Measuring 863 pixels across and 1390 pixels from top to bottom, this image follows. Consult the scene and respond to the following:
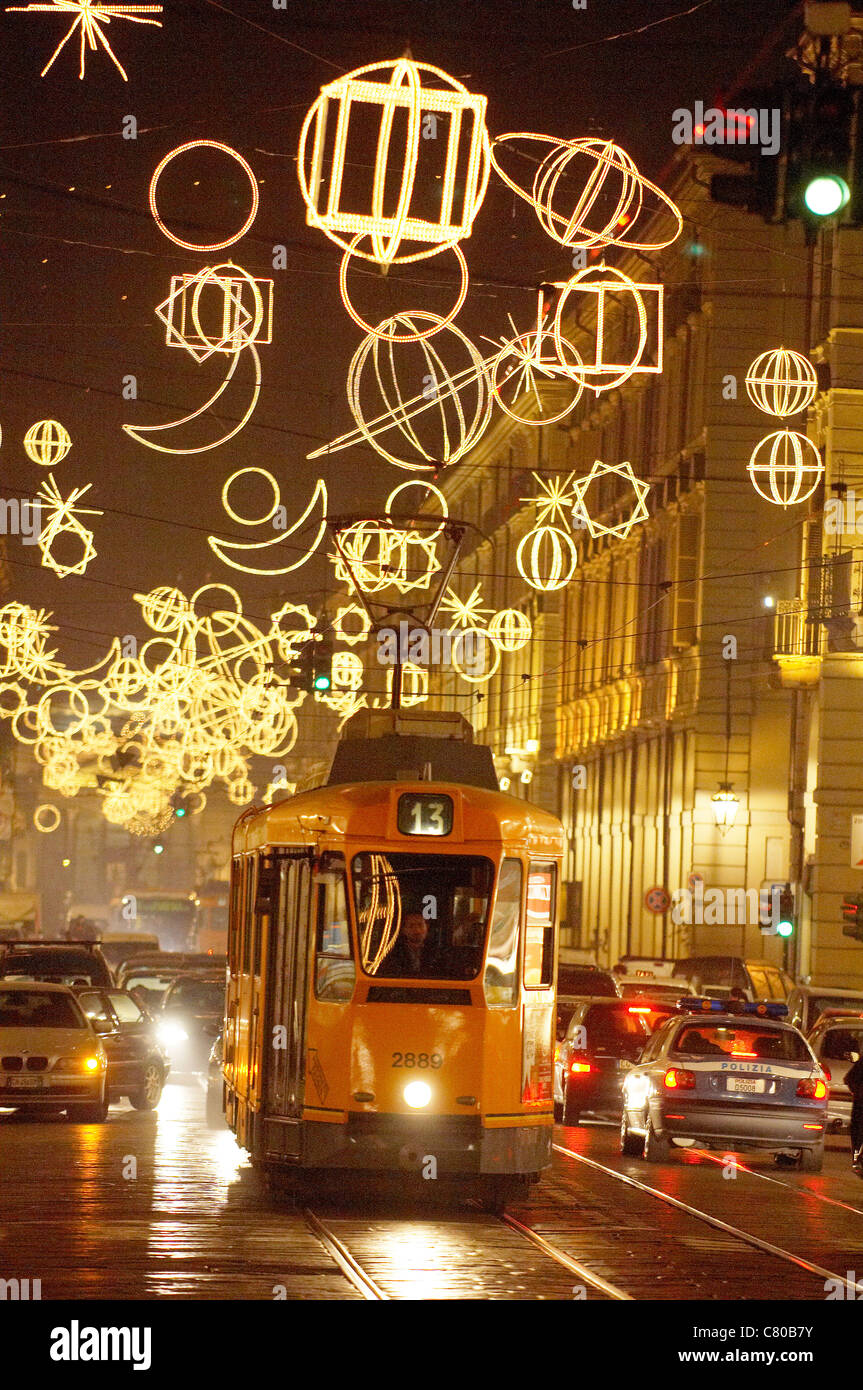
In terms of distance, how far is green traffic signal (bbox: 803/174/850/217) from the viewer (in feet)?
47.1

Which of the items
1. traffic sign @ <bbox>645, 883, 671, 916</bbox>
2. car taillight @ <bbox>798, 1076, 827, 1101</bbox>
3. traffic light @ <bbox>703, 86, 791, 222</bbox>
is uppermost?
traffic light @ <bbox>703, 86, 791, 222</bbox>

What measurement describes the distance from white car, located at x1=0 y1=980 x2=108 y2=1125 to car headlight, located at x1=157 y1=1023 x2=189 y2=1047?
10.8m

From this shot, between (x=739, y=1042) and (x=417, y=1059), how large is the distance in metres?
6.96

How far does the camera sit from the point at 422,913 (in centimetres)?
1739

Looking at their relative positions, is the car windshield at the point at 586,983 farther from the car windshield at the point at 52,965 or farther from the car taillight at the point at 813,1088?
the car taillight at the point at 813,1088

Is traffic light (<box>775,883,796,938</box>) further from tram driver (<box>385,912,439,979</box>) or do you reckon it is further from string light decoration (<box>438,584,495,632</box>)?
tram driver (<box>385,912,439,979</box>)

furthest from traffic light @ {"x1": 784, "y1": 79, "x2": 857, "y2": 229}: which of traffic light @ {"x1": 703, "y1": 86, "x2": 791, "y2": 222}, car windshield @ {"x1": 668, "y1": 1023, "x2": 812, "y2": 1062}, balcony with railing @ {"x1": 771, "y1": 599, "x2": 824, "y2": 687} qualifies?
balcony with railing @ {"x1": 771, "y1": 599, "x2": 824, "y2": 687}

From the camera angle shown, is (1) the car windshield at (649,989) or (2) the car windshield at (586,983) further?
(1) the car windshield at (649,989)

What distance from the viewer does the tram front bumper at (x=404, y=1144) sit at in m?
16.9

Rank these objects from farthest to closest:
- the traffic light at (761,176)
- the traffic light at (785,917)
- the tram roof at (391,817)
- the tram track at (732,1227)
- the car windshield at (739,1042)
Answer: the traffic light at (785,917) → the car windshield at (739,1042) → the tram roof at (391,817) → the traffic light at (761,176) → the tram track at (732,1227)

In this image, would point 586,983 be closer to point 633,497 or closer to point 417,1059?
point 417,1059

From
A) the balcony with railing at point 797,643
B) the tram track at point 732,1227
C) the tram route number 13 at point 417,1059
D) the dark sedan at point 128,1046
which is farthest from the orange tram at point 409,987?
the balcony with railing at point 797,643

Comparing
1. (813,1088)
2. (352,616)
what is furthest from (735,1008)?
(352,616)
